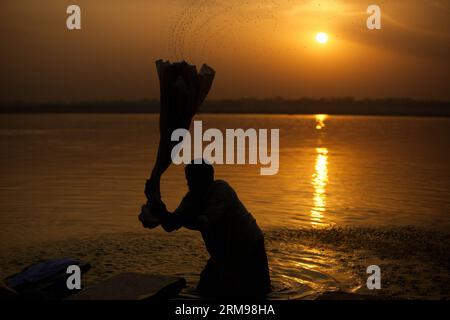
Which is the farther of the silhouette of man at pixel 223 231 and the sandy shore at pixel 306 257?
the sandy shore at pixel 306 257

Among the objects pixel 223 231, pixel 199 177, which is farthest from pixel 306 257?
pixel 199 177

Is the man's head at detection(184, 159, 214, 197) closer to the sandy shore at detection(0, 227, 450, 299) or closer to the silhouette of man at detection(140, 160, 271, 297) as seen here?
the silhouette of man at detection(140, 160, 271, 297)

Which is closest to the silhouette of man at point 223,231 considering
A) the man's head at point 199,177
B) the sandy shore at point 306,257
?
the man's head at point 199,177

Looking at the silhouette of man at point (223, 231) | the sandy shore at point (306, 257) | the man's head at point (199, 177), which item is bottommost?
the sandy shore at point (306, 257)

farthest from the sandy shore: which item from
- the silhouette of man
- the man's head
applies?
the man's head

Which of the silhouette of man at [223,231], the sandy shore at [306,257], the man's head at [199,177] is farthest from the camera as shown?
the sandy shore at [306,257]

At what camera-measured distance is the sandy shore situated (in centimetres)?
873

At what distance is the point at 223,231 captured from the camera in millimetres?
7379

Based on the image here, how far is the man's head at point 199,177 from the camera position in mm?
7262

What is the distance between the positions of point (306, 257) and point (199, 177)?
363 cm

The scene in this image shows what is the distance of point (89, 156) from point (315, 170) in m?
12.6

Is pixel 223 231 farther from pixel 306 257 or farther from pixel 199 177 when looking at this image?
pixel 306 257

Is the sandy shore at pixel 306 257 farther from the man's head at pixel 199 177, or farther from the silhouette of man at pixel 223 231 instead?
the man's head at pixel 199 177

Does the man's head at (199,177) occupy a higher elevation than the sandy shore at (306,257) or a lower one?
higher
